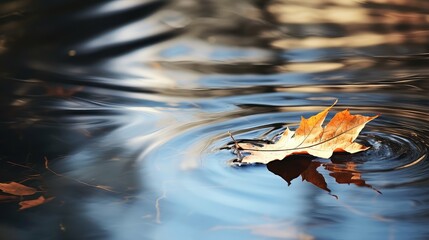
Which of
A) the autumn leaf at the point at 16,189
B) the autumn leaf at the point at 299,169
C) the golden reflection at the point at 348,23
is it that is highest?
the golden reflection at the point at 348,23

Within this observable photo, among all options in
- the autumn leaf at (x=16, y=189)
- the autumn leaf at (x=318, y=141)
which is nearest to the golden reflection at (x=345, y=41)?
the autumn leaf at (x=318, y=141)

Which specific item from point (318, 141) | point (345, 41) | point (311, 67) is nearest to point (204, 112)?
point (318, 141)

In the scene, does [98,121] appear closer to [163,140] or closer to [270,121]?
[163,140]

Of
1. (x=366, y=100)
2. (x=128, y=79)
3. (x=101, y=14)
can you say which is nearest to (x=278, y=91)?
(x=366, y=100)

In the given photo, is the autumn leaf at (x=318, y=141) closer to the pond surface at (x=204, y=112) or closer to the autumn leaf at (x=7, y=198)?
the pond surface at (x=204, y=112)

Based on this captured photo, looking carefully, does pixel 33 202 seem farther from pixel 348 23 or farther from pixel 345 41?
pixel 348 23

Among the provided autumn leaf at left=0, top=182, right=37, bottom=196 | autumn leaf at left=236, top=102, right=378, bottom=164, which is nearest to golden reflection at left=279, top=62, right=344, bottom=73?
autumn leaf at left=236, top=102, right=378, bottom=164
